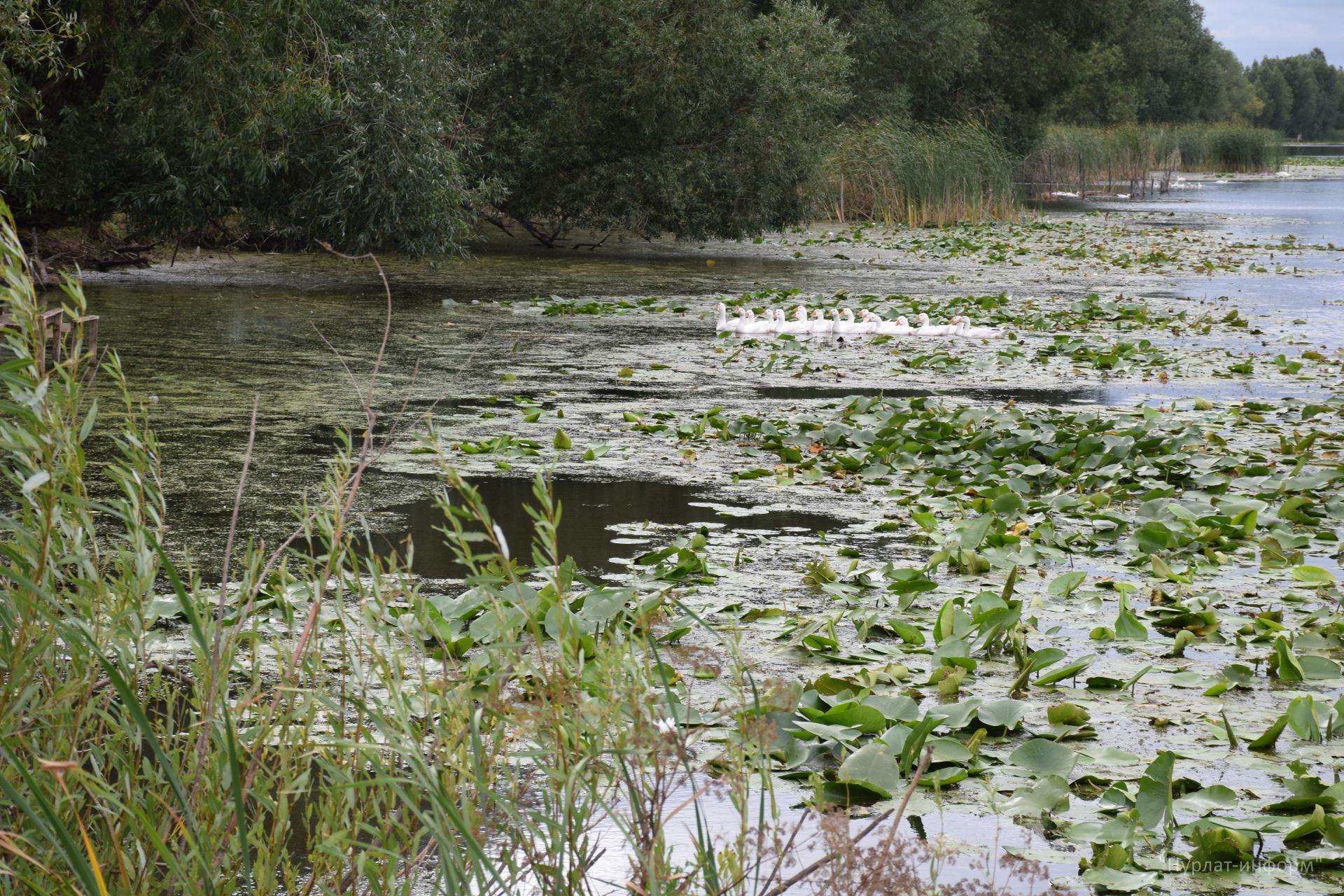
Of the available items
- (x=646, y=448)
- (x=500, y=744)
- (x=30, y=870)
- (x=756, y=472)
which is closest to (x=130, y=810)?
(x=30, y=870)

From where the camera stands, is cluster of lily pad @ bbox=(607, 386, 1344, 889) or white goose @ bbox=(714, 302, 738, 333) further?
white goose @ bbox=(714, 302, 738, 333)

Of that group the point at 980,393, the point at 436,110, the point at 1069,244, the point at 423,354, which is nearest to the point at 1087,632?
the point at 980,393

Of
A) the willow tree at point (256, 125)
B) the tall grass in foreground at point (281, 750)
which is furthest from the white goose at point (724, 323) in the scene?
the tall grass in foreground at point (281, 750)

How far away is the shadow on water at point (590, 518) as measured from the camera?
4.71m

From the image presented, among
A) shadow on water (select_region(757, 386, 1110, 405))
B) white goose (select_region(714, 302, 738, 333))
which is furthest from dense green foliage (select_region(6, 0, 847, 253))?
shadow on water (select_region(757, 386, 1110, 405))

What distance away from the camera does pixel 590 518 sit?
5.24m

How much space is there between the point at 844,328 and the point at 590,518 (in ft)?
19.7

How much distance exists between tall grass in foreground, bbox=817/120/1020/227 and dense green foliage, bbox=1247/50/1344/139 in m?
89.8

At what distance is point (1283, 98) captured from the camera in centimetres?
10831

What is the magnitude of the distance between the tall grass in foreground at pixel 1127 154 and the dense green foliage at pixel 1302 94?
6019 cm

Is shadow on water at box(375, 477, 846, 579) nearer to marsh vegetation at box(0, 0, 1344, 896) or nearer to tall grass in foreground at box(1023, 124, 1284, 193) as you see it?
marsh vegetation at box(0, 0, 1344, 896)

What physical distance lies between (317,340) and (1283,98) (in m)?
113

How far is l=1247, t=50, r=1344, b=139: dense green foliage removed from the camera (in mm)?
108625

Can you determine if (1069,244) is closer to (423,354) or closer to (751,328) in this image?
(751,328)
